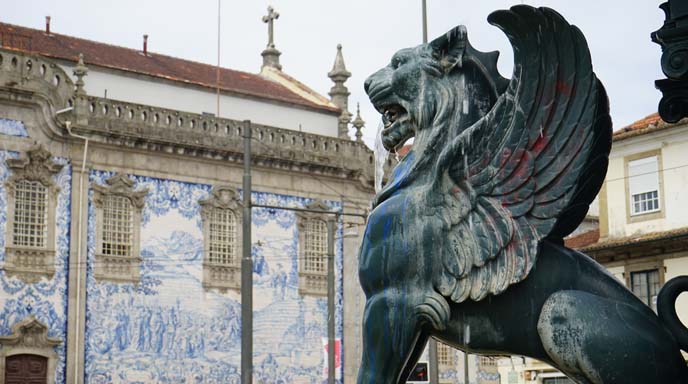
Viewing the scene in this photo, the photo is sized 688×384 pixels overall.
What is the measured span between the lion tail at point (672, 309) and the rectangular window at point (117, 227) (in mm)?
26609

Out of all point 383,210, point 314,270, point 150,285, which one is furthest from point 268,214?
point 383,210

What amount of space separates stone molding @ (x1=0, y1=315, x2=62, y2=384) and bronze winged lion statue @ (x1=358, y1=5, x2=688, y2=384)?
24956 millimetres

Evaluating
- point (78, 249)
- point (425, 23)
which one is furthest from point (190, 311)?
point (425, 23)

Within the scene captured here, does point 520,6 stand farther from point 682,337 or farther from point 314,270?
point 314,270

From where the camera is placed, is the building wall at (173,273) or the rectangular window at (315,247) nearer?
the building wall at (173,273)

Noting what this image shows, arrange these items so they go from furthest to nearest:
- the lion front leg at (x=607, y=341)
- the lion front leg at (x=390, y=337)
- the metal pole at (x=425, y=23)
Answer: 1. the metal pole at (x=425, y=23)
2. the lion front leg at (x=390, y=337)
3. the lion front leg at (x=607, y=341)

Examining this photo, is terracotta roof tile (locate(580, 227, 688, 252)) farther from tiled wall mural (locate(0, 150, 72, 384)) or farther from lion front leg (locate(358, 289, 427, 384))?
lion front leg (locate(358, 289, 427, 384))

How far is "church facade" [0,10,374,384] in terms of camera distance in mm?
28969

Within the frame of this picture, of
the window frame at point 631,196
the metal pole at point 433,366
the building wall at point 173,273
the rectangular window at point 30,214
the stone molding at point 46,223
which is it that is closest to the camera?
the metal pole at point 433,366

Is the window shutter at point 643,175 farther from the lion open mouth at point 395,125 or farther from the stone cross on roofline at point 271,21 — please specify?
the lion open mouth at point 395,125

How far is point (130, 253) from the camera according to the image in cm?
3039

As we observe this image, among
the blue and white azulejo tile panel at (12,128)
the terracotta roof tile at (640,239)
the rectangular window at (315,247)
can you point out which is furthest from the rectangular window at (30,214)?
the terracotta roof tile at (640,239)

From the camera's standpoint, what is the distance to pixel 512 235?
420cm

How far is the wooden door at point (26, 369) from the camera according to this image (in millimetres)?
28250
